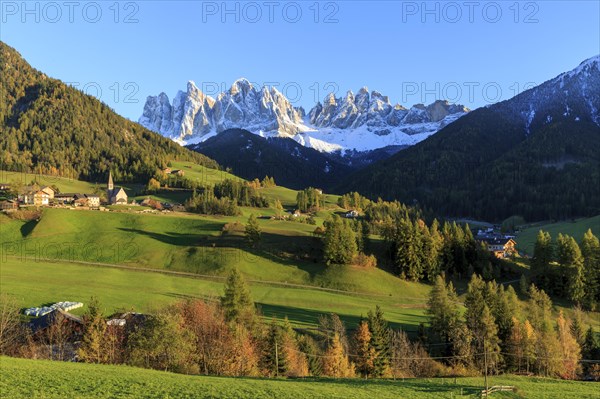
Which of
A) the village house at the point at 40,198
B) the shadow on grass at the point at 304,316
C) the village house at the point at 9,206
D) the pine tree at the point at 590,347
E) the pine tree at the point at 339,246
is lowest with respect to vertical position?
the pine tree at the point at 590,347

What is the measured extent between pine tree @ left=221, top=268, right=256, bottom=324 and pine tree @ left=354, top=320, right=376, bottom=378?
52.9ft

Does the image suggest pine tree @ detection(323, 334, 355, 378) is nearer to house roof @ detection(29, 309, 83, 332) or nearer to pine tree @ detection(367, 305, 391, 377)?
pine tree @ detection(367, 305, 391, 377)

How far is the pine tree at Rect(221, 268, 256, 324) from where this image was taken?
222 ft

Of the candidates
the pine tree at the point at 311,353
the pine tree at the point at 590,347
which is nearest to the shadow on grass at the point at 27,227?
the pine tree at the point at 311,353

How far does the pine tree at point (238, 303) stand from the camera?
67.7 metres

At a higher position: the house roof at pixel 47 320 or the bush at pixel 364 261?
the bush at pixel 364 261

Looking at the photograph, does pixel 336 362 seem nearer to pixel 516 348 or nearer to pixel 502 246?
pixel 516 348

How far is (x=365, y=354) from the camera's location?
65312mm

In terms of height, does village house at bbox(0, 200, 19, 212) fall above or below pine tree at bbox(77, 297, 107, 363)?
above

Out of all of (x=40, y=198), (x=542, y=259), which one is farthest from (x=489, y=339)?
(x=40, y=198)

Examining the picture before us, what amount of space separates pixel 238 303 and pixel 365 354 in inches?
792

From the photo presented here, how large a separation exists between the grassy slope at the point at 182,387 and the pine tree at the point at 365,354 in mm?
23397

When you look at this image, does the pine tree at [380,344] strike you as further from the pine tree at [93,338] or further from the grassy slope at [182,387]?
the pine tree at [93,338]

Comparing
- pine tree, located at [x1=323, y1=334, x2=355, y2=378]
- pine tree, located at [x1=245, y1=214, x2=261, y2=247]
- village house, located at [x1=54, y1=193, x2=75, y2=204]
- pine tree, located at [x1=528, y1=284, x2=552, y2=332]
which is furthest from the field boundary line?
village house, located at [x1=54, y1=193, x2=75, y2=204]
